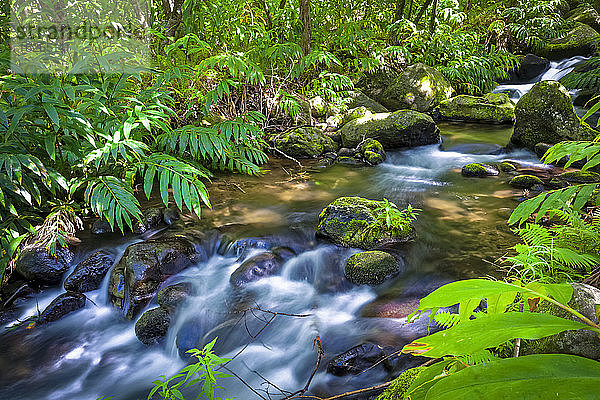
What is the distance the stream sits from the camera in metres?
2.62

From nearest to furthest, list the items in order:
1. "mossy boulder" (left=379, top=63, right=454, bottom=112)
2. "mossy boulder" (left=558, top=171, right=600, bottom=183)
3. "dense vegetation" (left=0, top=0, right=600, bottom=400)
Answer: "dense vegetation" (left=0, top=0, right=600, bottom=400) < "mossy boulder" (left=558, top=171, right=600, bottom=183) < "mossy boulder" (left=379, top=63, right=454, bottom=112)

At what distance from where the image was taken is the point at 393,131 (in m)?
6.76

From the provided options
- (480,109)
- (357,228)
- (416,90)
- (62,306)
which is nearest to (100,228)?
(62,306)

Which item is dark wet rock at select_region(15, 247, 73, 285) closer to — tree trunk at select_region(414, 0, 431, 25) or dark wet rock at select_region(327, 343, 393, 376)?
dark wet rock at select_region(327, 343, 393, 376)

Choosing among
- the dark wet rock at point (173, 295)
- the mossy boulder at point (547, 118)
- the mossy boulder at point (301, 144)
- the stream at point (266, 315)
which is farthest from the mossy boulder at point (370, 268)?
the mossy boulder at point (547, 118)

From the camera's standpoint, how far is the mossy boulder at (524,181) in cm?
481

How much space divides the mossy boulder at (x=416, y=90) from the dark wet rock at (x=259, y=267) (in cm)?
629

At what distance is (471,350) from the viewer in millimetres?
475

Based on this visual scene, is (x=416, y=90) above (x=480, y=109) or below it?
above

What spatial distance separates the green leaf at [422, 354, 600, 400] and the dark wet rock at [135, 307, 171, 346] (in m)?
2.88

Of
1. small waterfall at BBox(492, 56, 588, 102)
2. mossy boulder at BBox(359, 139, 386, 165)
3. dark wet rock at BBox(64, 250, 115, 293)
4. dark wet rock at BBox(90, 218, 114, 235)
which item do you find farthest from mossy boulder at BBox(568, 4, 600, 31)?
dark wet rock at BBox(64, 250, 115, 293)

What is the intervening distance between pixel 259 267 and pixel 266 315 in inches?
19.8

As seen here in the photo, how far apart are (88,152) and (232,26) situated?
412cm

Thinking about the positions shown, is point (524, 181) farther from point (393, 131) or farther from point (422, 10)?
point (422, 10)
